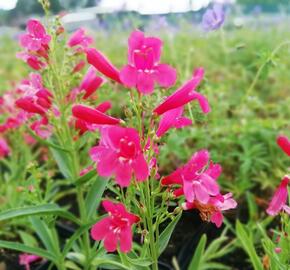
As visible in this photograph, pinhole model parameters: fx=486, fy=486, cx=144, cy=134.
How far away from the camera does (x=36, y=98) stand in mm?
1409

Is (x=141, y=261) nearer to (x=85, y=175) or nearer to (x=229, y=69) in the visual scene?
(x=85, y=175)

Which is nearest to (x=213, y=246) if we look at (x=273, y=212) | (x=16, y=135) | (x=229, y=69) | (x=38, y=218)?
(x=38, y=218)

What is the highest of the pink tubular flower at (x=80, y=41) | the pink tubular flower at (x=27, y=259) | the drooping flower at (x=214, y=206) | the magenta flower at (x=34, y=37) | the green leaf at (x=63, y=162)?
the magenta flower at (x=34, y=37)

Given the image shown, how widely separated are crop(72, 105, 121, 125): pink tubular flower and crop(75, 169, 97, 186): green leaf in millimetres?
423

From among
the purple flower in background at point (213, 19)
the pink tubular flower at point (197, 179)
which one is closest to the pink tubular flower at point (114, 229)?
the pink tubular flower at point (197, 179)

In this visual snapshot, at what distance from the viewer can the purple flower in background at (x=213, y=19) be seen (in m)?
1.82

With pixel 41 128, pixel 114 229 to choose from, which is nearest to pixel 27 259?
pixel 41 128

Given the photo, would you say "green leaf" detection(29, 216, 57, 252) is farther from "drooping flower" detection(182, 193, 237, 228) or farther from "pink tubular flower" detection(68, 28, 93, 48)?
"drooping flower" detection(182, 193, 237, 228)

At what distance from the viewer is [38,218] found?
5.57 feet

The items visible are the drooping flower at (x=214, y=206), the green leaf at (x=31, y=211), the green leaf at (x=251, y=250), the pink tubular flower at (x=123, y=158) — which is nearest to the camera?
the pink tubular flower at (x=123, y=158)

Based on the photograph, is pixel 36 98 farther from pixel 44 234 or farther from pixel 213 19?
pixel 213 19

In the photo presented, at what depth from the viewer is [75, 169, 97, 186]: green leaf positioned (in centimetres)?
141

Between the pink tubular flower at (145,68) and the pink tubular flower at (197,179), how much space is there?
17 cm

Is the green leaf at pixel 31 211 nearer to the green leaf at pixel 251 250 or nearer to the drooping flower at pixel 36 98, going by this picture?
the drooping flower at pixel 36 98
